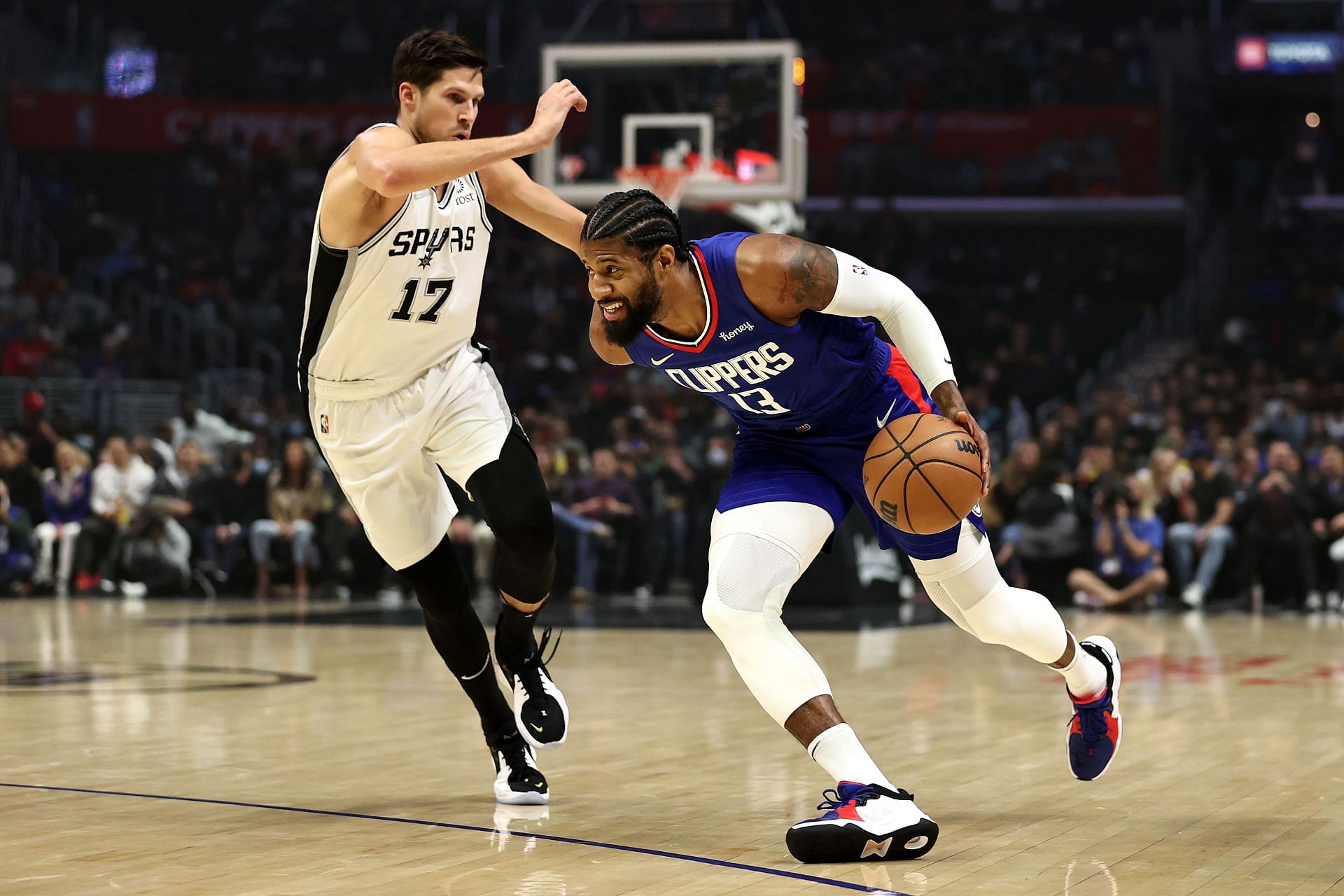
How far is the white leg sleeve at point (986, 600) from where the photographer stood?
473 centimetres

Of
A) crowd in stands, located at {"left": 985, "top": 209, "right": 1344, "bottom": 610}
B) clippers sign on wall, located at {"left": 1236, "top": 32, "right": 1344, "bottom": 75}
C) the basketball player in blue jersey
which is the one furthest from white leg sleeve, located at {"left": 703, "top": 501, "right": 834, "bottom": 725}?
clippers sign on wall, located at {"left": 1236, "top": 32, "right": 1344, "bottom": 75}

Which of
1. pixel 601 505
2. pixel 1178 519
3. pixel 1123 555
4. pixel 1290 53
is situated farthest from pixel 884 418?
pixel 1290 53

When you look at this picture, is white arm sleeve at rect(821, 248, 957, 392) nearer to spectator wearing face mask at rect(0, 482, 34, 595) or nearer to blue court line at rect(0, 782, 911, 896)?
blue court line at rect(0, 782, 911, 896)

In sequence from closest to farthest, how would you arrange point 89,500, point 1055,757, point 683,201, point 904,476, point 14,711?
point 904,476 → point 1055,757 → point 14,711 → point 683,201 → point 89,500

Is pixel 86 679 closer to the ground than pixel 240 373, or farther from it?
closer to the ground

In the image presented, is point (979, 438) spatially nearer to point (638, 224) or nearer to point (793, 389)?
point (793, 389)

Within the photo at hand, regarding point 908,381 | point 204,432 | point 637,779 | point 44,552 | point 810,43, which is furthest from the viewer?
point 810,43

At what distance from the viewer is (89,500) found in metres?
15.8

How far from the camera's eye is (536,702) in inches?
208

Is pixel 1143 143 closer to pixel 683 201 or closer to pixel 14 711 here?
pixel 683 201

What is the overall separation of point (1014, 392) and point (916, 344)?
16.4 m

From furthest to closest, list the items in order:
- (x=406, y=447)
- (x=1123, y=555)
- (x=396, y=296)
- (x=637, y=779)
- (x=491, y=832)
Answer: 1. (x=1123, y=555)
2. (x=637, y=779)
3. (x=406, y=447)
4. (x=396, y=296)
5. (x=491, y=832)

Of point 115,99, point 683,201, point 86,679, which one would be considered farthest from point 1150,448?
point 115,99

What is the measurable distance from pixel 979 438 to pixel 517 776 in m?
1.79
